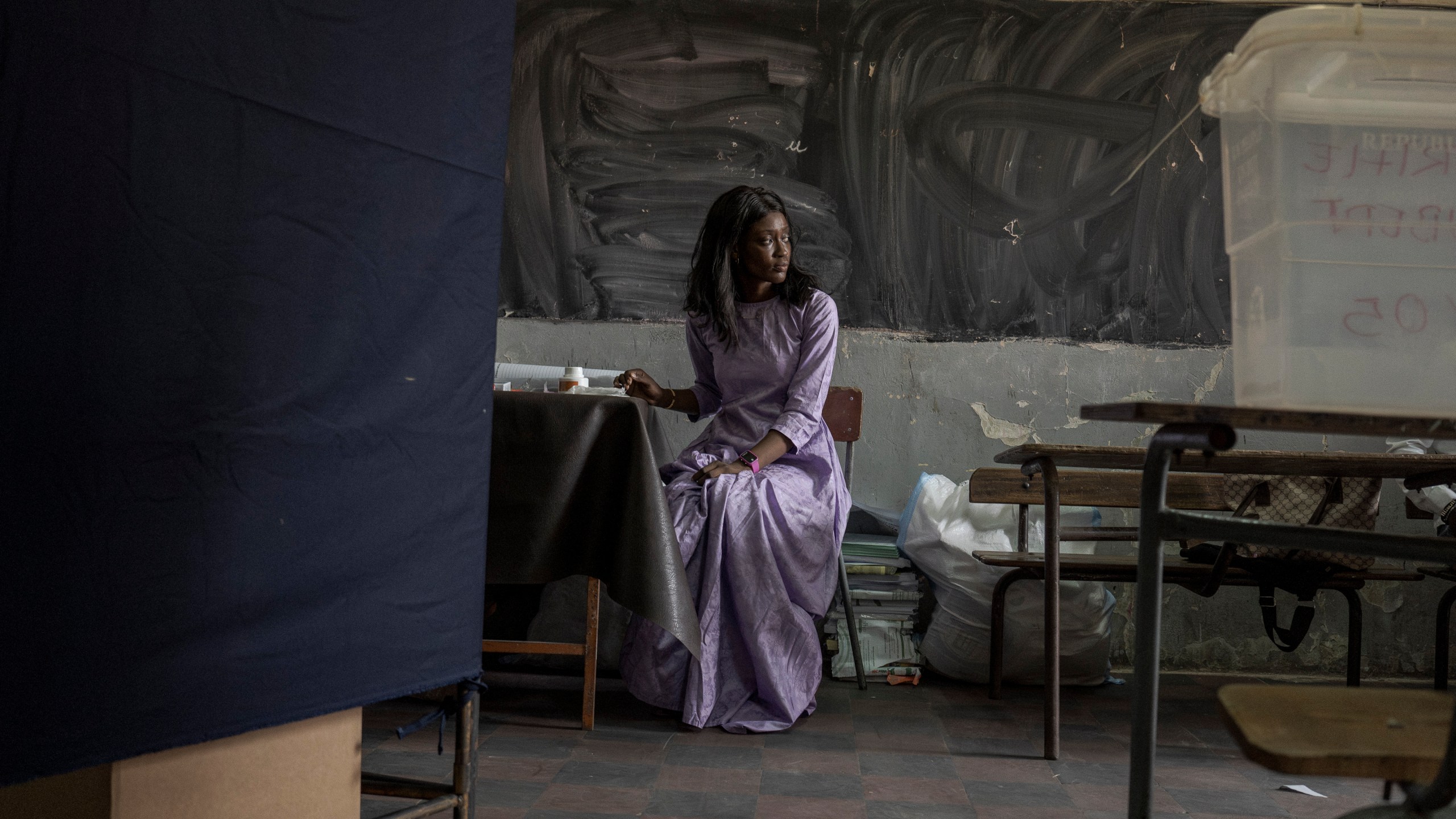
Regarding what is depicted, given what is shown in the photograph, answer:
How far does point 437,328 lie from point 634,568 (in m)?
0.91

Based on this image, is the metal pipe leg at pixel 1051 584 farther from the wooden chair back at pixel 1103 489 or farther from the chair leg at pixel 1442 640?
the chair leg at pixel 1442 640

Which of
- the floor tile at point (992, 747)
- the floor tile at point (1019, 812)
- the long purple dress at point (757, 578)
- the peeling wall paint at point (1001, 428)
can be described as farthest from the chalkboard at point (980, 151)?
the floor tile at point (1019, 812)

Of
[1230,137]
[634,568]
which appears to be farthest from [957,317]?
[1230,137]

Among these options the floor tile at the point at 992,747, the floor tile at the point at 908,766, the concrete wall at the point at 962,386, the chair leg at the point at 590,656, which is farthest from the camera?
the concrete wall at the point at 962,386

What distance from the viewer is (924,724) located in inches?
98.1

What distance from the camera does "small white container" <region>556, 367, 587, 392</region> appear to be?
255 centimetres

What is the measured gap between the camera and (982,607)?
294cm

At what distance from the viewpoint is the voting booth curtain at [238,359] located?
0.93 metres

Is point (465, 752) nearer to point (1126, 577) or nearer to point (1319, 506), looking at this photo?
point (1126, 577)

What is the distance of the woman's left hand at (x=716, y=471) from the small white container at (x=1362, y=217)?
5.64 feet

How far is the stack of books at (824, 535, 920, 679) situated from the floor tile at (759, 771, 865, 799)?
0.94 m

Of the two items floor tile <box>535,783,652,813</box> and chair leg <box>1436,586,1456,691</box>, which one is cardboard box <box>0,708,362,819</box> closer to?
floor tile <box>535,783,652,813</box>

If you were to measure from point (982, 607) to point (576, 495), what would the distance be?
1.39 metres

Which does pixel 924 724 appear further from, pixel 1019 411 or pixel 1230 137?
pixel 1230 137
